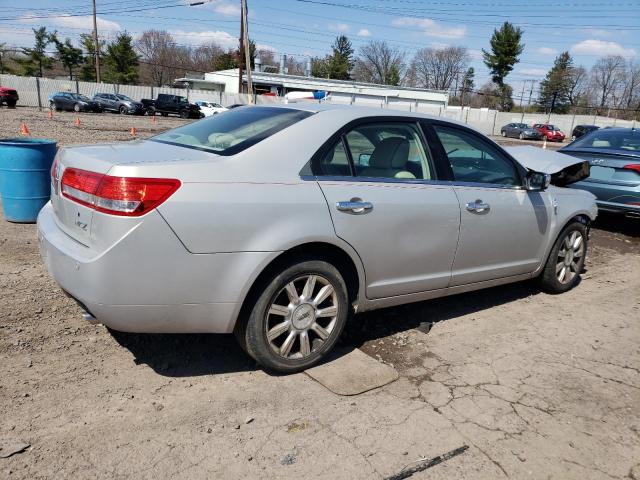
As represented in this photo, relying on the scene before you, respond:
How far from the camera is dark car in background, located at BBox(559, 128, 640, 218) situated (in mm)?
7508

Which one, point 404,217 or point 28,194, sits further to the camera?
point 28,194

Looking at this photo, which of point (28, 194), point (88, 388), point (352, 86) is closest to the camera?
point (88, 388)

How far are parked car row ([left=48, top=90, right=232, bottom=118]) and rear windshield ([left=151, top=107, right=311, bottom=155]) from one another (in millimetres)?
31396

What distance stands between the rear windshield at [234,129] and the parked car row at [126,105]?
31396mm

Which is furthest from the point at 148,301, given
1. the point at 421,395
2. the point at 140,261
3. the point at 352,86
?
the point at 352,86

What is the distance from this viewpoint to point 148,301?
9.14 feet

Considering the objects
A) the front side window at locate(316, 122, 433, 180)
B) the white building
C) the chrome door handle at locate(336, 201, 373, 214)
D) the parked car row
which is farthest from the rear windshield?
the white building

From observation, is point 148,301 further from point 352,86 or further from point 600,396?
point 352,86

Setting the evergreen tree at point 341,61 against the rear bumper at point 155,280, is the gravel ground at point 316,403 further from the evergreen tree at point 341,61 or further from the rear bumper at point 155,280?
the evergreen tree at point 341,61

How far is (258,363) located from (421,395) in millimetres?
1032

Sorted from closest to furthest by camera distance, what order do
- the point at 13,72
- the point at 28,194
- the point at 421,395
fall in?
the point at 421,395
the point at 28,194
the point at 13,72

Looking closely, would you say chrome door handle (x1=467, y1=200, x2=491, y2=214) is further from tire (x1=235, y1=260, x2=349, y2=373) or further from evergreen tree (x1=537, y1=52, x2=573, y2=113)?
evergreen tree (x1=537, y1=52, x2=573, y2=113)

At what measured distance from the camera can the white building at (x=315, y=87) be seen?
56.3m

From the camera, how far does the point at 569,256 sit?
5.29 m
